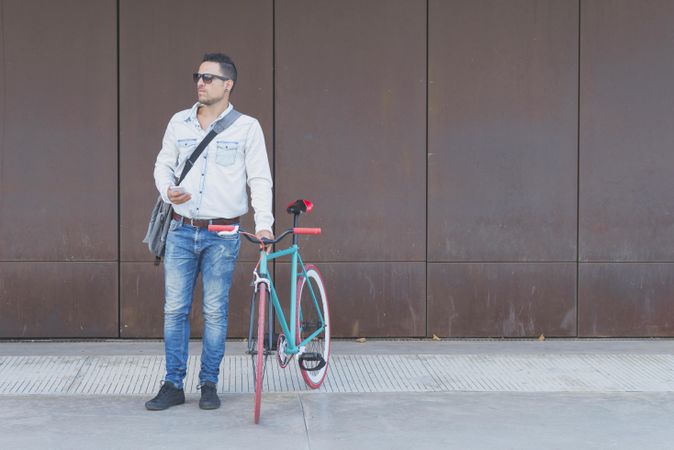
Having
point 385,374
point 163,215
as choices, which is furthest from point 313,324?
point 163,215

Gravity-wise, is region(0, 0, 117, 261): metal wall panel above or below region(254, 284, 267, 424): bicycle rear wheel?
above

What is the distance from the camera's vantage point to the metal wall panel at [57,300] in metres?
7.72

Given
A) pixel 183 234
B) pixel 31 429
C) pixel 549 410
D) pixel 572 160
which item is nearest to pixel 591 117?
pixel 572 160

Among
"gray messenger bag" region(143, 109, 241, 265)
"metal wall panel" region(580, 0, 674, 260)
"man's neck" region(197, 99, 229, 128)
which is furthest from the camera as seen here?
"metal wall panel" region(580, 0, 674, 260)

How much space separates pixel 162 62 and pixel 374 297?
239 cm

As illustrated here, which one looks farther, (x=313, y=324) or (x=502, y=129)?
(x=502, y=129)

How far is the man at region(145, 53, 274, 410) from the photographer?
229 inches

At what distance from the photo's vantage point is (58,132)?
7.70 m

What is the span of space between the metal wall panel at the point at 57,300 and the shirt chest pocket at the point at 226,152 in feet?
7.48

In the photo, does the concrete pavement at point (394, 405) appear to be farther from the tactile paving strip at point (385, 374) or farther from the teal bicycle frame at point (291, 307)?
the teal bicycle frame at point (291, 307)

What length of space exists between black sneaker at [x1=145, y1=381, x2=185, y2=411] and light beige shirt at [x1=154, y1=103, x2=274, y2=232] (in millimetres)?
986

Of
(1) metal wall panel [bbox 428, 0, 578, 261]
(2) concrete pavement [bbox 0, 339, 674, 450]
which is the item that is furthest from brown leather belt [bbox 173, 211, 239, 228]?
(1) metal wall panel [bbox 428, 0, 578, 261]

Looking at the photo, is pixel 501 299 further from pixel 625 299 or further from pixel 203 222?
pixel 203 222

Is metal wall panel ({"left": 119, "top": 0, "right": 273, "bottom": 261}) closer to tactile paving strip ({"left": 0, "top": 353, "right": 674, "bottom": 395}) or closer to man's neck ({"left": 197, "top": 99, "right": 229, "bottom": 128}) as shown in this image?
tactile paving strip ({"left": 0, "top": 353, "right": 674, "bottom": 395})
